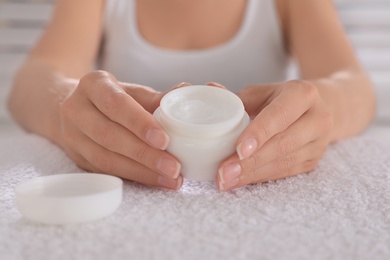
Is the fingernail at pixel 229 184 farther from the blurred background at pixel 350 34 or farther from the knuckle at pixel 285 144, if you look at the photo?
the blurred background at pixel 350 34

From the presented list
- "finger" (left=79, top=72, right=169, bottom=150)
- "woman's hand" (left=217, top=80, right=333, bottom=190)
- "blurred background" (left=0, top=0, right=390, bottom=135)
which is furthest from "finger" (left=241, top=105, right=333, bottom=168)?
"blurred background" (left=0, top=0, right=390, bottom=135)

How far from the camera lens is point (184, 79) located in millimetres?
1192

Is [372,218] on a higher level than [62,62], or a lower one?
higher

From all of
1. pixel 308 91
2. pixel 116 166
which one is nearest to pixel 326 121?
pixel 308 91

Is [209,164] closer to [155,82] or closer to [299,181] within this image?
[299,181]

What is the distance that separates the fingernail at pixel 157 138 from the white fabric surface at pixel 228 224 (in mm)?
62

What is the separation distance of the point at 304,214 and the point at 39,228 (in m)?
0.27

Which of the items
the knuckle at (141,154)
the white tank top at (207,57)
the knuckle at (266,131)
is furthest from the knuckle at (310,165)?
the white tank top at (207,57)

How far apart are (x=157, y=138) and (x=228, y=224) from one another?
12 centimetres

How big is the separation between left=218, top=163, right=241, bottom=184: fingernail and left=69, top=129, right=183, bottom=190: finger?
5 cm

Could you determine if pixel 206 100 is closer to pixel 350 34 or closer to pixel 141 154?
pixel 141 154

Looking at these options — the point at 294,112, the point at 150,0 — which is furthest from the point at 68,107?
the point at 150,0

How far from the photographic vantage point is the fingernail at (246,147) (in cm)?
63

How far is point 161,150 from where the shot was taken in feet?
2.13
